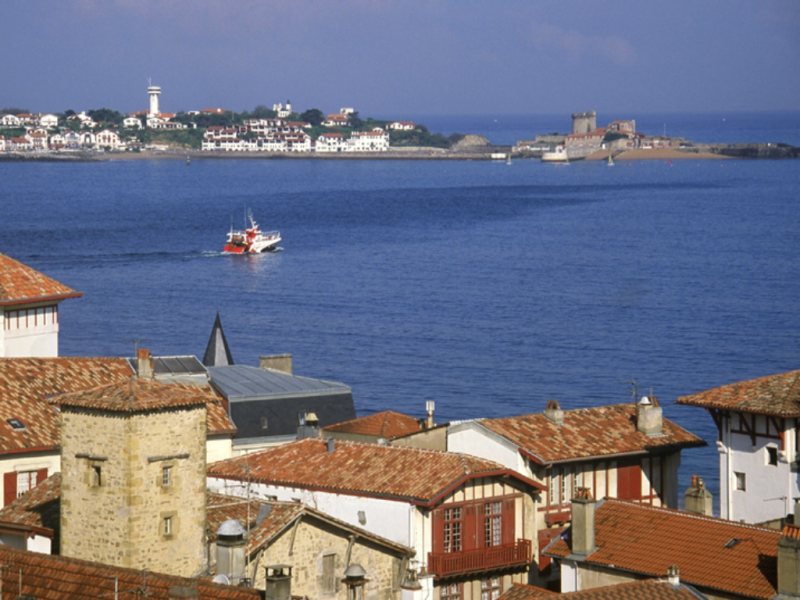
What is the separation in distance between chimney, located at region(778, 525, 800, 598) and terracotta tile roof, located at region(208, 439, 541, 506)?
17.9 feet

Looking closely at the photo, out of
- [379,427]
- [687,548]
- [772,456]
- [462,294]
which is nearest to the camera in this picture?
[687,548]

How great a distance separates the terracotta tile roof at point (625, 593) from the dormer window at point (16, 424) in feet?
31.7

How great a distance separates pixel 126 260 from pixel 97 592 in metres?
97.6

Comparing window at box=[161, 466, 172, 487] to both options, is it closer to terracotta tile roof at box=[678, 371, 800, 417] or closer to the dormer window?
the dormer window

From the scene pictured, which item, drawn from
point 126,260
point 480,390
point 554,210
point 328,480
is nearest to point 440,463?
point 328,480

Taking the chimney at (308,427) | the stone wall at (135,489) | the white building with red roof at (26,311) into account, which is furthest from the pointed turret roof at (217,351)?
the stone wall at (135,489)

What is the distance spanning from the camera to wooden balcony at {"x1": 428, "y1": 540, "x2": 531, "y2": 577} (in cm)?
2484

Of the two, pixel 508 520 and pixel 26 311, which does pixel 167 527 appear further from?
pixel 26 311

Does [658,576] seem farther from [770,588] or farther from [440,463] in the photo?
[440,463]

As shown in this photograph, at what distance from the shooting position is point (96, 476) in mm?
19656

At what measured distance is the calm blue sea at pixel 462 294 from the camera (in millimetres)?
65062

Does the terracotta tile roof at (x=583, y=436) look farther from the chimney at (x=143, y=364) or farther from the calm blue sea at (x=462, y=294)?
the calm blue sea at (x=462, y=294)

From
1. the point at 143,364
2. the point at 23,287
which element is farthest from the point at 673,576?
the point at 23,287

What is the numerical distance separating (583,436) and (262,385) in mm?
6697
